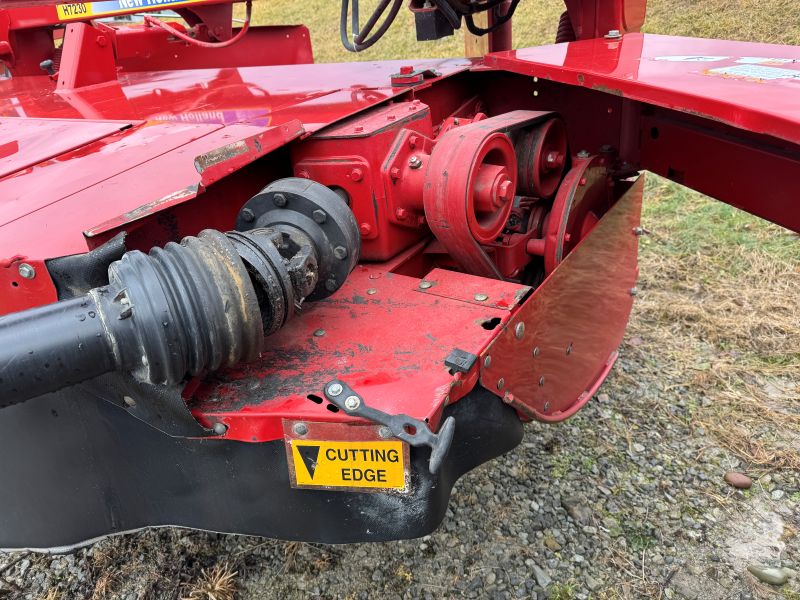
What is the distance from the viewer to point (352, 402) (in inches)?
48.7

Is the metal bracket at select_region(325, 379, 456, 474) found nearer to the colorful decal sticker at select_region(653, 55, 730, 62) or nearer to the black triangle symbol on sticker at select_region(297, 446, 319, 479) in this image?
the black triangle symbol on sticker at select_region(297, 446, 319, 479)

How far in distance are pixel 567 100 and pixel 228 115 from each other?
1335 mm

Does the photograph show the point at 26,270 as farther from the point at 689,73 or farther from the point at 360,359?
the point at 689,73

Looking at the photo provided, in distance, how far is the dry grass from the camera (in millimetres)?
1879

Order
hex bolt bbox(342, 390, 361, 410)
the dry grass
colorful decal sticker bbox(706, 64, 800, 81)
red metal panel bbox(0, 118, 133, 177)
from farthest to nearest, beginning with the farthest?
the dry grass → red metal panel bbox(0, 118, 133, 177) → colorful decal sticker bbox(706, 64, 800, 81) → hex bolt bbox(342, 390, 361, 410)

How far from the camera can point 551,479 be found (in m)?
2.27

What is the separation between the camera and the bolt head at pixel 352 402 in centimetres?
123

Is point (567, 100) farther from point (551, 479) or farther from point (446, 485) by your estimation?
point (446, 485)

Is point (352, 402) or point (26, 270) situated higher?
point (26, 270)

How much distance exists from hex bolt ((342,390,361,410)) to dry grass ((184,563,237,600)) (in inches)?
38.8

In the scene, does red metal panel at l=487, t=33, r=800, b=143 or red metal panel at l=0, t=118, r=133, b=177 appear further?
red metal panel at l=0, t=118, r=133, b=177

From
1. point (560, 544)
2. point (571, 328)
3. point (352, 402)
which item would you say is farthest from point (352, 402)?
point (560, 544)

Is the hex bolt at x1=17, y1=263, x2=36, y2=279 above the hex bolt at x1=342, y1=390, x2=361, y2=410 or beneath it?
above

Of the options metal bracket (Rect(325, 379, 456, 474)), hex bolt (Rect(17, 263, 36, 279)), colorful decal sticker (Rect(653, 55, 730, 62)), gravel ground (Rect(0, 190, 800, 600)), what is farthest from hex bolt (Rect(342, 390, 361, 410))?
colorful decal sticker (Rect(653, 55, 730, 62))
